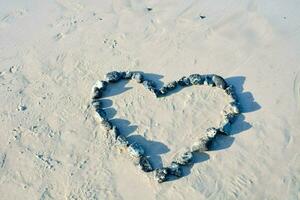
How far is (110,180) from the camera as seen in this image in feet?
27.3

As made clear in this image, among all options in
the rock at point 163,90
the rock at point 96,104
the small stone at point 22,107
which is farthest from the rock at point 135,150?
the small stone at point 22,107

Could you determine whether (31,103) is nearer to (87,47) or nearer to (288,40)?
(87,47)

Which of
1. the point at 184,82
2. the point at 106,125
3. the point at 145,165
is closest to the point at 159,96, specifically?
the point at 184,82

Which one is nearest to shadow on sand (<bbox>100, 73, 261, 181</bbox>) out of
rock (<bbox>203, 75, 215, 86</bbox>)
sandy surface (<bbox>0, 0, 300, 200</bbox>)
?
sandy surface (<bbox>0, 0, 300, 200</bbox>)

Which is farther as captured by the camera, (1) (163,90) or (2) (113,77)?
(2) (113,77)

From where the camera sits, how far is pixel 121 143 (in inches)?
343

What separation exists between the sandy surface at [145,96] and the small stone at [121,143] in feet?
0.65

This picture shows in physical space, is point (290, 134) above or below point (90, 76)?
above

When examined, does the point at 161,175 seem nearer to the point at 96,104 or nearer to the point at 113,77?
the point at 96,104

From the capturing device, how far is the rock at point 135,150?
8516mm

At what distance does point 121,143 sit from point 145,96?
1197 millimetres

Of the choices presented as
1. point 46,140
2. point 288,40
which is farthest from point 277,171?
point 46,140

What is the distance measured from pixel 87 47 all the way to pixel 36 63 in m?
1.09

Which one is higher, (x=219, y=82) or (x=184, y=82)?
(x=219, y=82)
